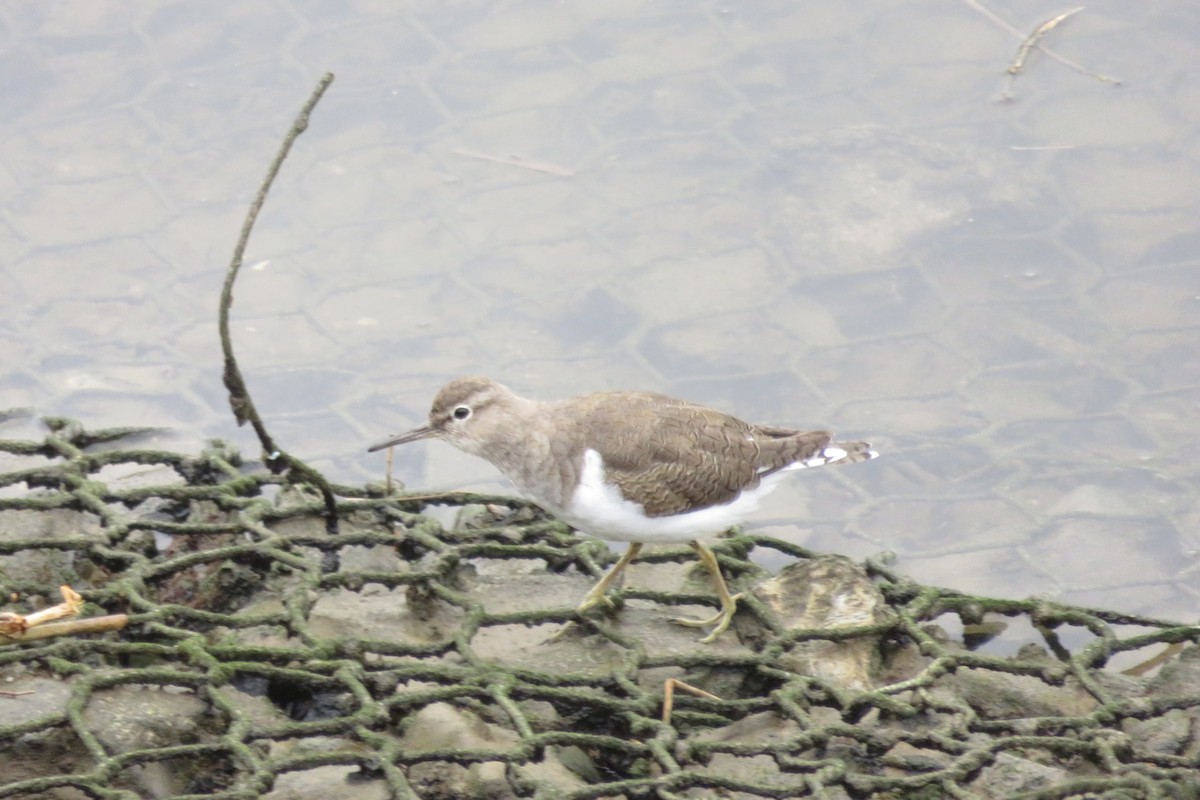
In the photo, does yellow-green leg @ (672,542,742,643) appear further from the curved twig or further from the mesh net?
the curved twig

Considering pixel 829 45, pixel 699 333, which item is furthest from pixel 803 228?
pixel 829 45

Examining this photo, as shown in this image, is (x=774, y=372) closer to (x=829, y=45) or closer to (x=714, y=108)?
(x=714, y=108)

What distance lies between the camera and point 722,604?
5.43 meters

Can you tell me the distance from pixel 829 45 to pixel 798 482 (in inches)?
159

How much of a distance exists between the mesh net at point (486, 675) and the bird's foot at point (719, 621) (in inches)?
2.1

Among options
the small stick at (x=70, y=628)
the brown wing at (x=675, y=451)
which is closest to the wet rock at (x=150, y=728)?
the small stick at (x=70, y=628)

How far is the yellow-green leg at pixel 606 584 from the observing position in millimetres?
5156

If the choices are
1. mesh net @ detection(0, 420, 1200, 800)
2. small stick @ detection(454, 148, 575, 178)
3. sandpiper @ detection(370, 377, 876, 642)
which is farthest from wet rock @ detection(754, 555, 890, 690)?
small stick @ detection(454, 148, 575, 178)

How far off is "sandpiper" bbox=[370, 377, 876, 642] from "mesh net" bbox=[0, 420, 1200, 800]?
279 mm

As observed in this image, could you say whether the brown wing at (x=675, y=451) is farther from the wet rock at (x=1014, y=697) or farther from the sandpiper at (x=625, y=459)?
the wet rock at (x=1014, y=697)

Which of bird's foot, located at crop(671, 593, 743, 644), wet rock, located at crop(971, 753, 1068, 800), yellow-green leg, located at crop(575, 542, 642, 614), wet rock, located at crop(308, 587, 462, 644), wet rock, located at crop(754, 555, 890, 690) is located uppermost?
wet rock, located at crop(308, 587, 462, 644)

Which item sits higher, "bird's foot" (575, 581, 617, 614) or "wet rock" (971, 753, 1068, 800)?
"bird's foot" (575, 581, 617, 614)

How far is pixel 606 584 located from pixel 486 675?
3.49 feet

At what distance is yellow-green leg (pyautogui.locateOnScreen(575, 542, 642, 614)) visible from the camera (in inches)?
203
